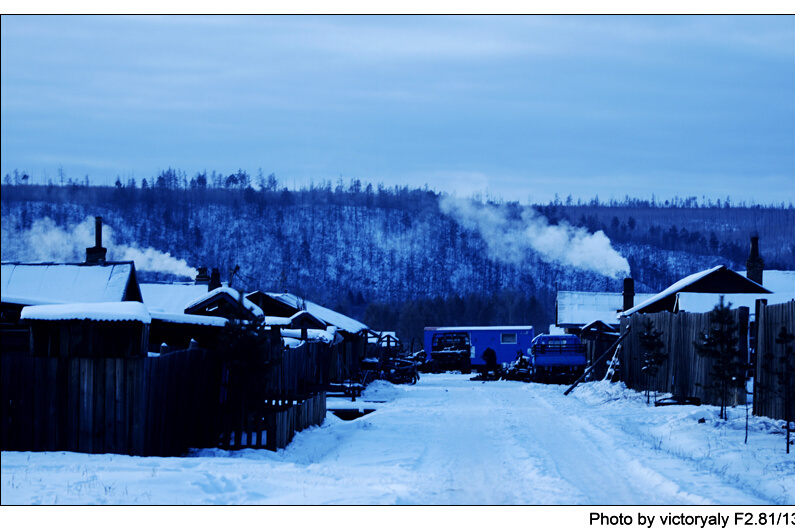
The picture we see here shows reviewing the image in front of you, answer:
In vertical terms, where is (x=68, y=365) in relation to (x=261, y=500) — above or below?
above

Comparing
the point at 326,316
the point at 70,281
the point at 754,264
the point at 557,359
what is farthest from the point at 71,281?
the point at 754,264

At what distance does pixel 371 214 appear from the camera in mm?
177750

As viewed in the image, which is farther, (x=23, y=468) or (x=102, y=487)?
(x=23, y=468)

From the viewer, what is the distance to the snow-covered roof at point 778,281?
45938mm

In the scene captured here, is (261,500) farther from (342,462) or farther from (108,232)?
(108,232)

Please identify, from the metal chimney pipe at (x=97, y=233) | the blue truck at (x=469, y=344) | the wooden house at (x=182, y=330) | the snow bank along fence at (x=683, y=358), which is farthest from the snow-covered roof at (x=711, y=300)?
the blue truck at (x=469, y=344)

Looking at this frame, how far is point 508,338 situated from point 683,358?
39770 millimetres

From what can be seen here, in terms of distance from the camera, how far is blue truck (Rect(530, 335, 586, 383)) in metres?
42.4

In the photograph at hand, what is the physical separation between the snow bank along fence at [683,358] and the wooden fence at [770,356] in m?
0.79

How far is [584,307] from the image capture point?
6488 centimetres

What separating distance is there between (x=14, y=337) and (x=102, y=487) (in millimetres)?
10162

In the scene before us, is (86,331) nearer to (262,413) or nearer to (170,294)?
(262,413)

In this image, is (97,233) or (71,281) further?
(97,233)
